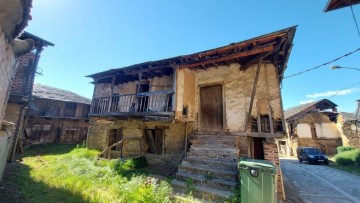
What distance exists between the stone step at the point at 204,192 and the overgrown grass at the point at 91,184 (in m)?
0.39

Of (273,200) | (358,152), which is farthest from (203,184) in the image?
(358,152)

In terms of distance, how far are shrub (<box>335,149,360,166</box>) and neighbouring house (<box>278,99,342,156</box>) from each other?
7.07 metres

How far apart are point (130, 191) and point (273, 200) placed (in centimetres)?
398

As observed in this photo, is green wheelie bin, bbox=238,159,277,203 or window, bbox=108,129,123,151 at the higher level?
window, bbox=108,129,123,151

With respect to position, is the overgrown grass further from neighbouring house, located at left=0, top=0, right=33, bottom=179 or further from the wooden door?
neighbouring house, located at left=0, top=0, right=33, bottom=179

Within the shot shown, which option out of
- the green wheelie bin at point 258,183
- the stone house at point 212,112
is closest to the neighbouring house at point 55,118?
the stone house at point 212,112

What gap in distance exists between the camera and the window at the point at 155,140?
33.1 ft

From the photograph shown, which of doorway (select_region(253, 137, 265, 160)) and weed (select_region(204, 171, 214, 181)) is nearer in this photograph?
weed (select_region(204, 171, 214, 181))

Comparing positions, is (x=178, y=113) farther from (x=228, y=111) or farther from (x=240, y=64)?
(x=240, y=64)

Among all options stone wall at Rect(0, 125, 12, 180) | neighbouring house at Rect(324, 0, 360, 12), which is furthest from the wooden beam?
stone wall at Rect(0, 125, 12, 180)

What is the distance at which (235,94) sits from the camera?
8.48 meters

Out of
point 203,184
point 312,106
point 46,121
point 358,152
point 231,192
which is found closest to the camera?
point 231,192

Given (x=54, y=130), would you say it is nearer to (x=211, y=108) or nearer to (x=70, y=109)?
(x=70, y=109)

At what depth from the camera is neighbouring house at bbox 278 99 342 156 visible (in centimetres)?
2357
